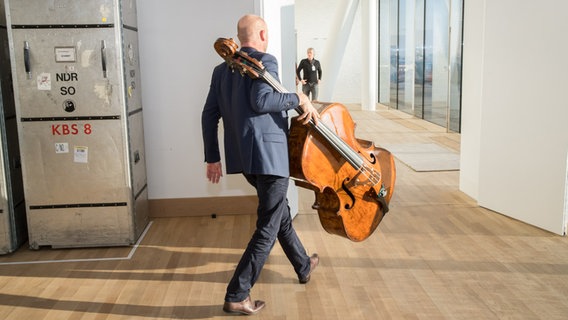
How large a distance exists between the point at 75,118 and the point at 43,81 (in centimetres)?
35

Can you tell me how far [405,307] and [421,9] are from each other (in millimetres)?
11711

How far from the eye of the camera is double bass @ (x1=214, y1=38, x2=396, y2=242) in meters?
3.22

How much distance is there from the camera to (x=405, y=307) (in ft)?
11.4

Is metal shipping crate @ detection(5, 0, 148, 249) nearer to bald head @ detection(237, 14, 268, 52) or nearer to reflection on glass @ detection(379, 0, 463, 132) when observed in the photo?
bald head @ detection(237, 14, 268, 52)

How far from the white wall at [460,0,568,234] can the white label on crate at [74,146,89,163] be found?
340cm

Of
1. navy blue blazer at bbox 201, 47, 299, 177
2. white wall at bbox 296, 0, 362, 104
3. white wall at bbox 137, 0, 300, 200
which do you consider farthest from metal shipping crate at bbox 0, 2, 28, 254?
white wall at bbox 296, 0, 362, 104

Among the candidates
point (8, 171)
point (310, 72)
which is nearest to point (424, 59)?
point (310, 72)

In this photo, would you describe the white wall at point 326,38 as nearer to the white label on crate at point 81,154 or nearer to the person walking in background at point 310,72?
the person walking in background at point 310,72

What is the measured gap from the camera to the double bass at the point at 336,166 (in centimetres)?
322

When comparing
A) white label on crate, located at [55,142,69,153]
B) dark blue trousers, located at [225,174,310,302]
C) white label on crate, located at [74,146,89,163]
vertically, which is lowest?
dark blue trousers, located at [225,174,310,302]

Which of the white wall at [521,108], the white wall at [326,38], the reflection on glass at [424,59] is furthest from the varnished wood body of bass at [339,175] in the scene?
the white wall at [326,38]

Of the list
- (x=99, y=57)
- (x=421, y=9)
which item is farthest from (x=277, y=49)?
(x=421, y=9)

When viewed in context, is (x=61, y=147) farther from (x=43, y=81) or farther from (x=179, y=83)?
(x=179, y=83)

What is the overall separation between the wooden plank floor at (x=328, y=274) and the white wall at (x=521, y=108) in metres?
0.24
